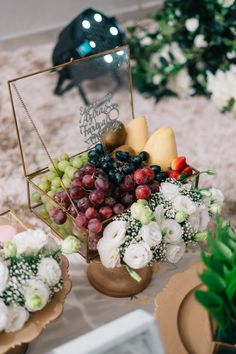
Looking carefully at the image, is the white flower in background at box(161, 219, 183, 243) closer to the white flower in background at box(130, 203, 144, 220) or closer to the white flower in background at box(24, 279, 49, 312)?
the white flower in background at box(130, 203, 144, 220)

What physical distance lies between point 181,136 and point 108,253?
4.62 feet

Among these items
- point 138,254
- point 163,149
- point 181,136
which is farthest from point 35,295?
point 181,136

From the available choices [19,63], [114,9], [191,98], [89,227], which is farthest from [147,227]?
[114,9]

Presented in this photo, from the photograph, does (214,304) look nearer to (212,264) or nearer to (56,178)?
(212,264)

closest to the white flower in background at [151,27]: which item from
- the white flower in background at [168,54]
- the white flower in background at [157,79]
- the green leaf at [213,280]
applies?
the white flower in background at [168,54]

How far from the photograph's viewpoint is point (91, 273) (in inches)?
54.1

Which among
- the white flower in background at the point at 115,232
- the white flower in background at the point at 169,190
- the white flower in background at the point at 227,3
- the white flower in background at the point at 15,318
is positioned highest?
the white flower in background at the point at 227,3

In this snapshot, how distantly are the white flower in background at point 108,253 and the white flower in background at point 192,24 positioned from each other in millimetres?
1785

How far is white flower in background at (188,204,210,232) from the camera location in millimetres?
1274

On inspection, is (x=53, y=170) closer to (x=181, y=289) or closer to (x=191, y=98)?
(x=181, y=289)

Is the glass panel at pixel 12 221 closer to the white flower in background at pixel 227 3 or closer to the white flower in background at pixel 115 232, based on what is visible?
the white flower in background at pixel 115 232

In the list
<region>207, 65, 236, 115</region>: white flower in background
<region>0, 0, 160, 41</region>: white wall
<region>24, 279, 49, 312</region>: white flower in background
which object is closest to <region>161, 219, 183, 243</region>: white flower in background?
<region>24, 279, 49, 312</region>: white flower in background

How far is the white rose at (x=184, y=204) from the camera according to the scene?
1252 mm

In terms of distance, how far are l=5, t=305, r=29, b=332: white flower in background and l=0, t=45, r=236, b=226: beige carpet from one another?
837mm
